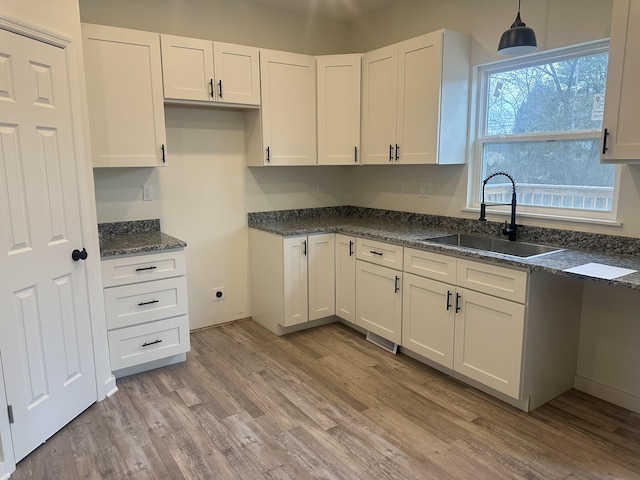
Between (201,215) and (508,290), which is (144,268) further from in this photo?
(508,290)

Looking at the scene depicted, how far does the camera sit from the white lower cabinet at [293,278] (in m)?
3.52

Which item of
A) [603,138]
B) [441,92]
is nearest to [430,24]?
[441,92]

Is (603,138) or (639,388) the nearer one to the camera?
(603,138)

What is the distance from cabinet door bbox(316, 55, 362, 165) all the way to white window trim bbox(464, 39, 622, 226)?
3.15 feet

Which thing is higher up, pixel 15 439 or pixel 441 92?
pixel 441 92

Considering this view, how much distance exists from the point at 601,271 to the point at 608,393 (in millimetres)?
958

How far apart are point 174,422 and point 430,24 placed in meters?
3.32

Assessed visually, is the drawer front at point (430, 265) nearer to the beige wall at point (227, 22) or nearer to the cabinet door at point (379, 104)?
the cabinet door at point (379, 104)

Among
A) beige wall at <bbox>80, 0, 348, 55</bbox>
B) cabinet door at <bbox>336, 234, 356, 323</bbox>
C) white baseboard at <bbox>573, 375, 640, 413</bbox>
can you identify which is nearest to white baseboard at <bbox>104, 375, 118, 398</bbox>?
cabinet door at <bbox>336, 234, 356, 323</bbox>

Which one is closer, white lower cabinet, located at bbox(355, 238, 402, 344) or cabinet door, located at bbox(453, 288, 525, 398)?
cabinet door, located at bbox(453, 288, 525, 398)

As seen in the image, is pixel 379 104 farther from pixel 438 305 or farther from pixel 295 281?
pixel 438 305

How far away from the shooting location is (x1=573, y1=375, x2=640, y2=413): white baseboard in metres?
2.53

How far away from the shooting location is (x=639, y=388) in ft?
8.21

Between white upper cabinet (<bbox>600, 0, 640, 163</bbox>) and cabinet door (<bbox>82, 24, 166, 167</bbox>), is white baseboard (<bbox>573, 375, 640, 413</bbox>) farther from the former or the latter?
cabinet door (<bbox>82, 24, 166, 167</bbox>)
